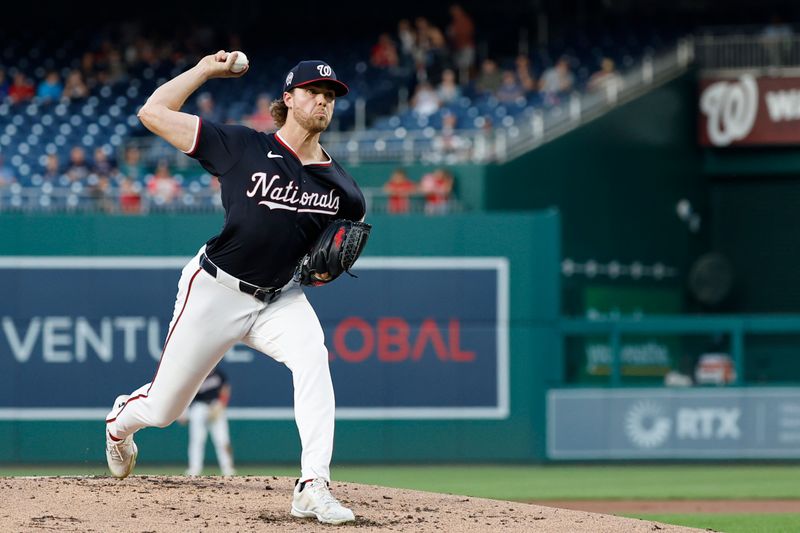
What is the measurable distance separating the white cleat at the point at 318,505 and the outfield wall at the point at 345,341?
29.2ft

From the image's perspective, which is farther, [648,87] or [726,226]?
[726,226]

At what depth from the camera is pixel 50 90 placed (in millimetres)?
20078

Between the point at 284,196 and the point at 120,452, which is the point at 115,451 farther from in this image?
the point at 284,196

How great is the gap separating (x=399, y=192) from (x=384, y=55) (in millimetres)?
5631

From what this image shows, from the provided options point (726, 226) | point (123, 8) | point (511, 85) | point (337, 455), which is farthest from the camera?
point (123, 8)

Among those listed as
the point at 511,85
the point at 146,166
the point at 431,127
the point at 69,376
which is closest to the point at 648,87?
the point at 511,85

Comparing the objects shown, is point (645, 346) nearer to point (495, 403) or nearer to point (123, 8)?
point (495, 403)

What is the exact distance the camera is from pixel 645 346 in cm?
1830

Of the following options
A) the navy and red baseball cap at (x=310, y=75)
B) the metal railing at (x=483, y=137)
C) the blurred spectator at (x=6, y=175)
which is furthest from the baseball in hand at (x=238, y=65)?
the metal railing at (x=483, y=137)

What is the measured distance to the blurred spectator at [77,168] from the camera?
56.2 feet

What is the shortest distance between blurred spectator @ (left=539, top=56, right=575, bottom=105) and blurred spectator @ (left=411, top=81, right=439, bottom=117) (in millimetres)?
1474

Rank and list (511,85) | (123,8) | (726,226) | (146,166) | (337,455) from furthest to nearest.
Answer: (123,8) → (726,226) → (511,85) → (146,166) → (337,455)

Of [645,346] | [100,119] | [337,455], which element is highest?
[100,119]

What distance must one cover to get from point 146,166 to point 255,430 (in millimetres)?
4440
